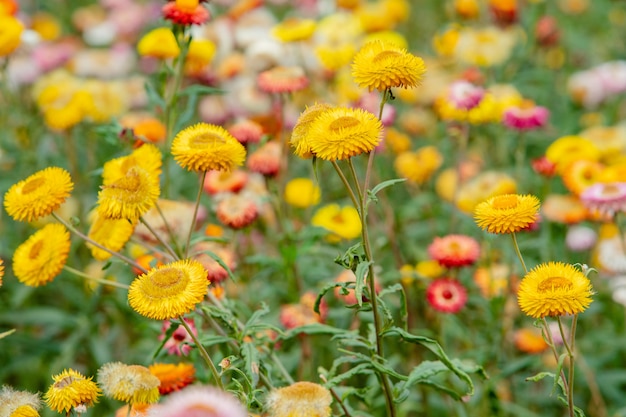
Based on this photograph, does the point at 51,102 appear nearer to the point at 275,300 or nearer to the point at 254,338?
the point at 275,300

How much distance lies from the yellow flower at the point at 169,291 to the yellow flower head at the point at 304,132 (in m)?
0.35

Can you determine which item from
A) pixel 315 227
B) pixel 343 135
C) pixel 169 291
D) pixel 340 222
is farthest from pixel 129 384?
pixel 340 222

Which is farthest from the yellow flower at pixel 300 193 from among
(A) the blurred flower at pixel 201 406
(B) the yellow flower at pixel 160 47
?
(A) the blurred flower at pixel 201 406

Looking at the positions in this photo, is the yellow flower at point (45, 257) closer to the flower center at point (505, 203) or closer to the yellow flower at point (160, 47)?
the flower center at point (505, 203)

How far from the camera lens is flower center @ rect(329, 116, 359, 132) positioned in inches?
62.8

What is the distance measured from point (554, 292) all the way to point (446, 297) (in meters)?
0.93

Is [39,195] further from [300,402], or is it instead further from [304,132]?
[300,402]

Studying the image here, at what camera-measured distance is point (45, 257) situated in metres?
1.96

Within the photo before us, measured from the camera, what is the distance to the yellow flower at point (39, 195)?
1847 mm

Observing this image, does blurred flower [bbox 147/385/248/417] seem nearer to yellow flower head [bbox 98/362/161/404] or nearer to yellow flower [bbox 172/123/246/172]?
yellow flower head [bbox 98/362/161/404]

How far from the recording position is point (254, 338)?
6.31 ft

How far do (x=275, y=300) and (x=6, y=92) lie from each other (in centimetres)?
164

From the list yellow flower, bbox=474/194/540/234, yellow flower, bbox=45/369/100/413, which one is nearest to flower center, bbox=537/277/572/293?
yellow flower, bbox=474/194/540/234

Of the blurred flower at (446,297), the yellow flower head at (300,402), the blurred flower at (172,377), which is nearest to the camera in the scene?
the yellow flower head at (300,402)
